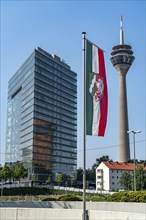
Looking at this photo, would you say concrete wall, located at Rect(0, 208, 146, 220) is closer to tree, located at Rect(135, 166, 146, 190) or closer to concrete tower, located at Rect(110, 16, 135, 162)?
tree, located at Rect(135, 166, 146, 190)

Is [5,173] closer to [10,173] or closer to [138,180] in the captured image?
[10,173]

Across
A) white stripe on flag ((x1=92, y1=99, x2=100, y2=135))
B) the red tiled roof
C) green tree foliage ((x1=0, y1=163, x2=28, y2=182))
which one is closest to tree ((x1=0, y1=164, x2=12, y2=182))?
green tree foliage ((x1=0, y1=163, x2=28, y2=182))

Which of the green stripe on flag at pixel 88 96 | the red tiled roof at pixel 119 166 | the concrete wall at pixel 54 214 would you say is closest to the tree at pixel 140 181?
A: the red tiled roof at pixel 119 166

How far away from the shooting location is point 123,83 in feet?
489

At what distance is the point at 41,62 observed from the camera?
5630 inches

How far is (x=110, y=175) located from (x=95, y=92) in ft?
371

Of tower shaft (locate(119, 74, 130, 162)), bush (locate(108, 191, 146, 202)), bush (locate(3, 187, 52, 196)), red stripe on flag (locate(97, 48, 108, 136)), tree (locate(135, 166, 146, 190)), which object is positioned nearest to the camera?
red stripe on flag (locate(97, 48, 108, 136))

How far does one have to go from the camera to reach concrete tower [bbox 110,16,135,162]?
14475 cm

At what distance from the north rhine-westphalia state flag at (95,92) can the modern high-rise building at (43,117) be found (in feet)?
377

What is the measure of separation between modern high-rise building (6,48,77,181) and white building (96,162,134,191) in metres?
20.0

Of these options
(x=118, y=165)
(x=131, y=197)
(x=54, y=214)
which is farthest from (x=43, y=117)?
(x=54, y=214)

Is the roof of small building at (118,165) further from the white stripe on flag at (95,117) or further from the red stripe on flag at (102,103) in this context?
the white stripe on flag at (95,117)

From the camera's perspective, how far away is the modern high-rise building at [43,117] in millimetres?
136500

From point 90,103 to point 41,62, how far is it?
126 m
